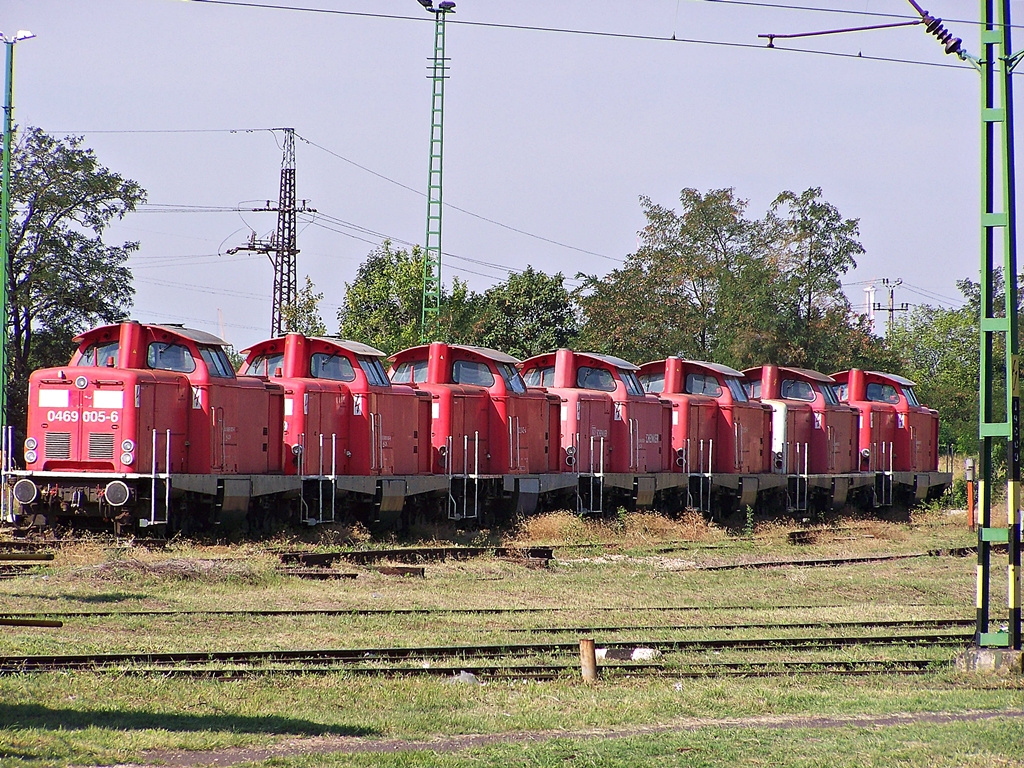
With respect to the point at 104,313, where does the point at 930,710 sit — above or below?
below

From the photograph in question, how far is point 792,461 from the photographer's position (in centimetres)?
3178

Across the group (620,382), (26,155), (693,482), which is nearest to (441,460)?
(620,382)

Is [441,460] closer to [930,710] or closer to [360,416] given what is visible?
[360,416]

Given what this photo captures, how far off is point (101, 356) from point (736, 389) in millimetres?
16405

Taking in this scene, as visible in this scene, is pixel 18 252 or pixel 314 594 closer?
pixel 314 594

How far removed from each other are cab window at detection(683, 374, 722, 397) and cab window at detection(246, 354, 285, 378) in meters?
11.3

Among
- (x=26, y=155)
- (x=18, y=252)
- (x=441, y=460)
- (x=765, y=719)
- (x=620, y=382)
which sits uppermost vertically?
(x=26, y=155)

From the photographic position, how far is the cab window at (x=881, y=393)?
35312 mm

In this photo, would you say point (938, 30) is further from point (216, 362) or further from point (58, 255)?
point (58, 255)

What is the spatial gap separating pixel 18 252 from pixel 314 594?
22.8 meters

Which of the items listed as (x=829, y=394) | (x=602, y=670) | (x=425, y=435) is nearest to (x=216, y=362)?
(x=425, y=435)

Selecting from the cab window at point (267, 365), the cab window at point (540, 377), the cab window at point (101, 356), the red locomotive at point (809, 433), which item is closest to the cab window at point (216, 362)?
the cab window at point (101, 356)

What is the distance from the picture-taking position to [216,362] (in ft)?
64.2

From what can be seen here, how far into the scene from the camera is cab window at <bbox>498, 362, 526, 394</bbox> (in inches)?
973
